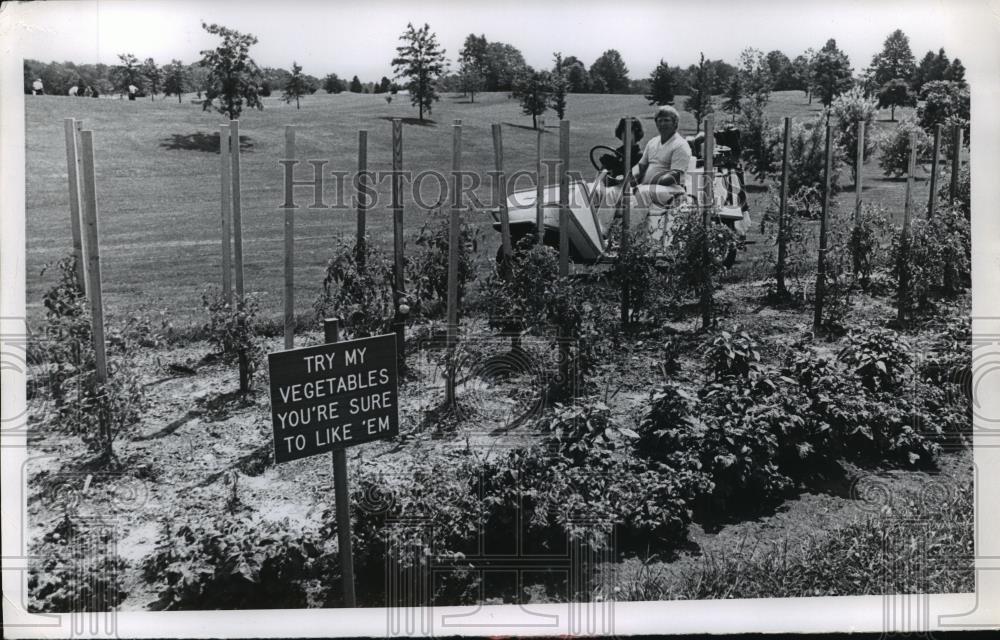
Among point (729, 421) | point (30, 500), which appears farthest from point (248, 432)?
point (729, 421)

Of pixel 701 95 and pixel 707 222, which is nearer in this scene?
pixel 707 222

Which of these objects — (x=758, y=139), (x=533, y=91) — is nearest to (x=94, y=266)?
(x=533, y=91)

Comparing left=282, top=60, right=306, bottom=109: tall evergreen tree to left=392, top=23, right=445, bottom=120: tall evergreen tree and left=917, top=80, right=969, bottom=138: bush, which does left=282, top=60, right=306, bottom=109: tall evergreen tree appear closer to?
left=392, top=23, right=445, bottom=120: tall evergreen tree

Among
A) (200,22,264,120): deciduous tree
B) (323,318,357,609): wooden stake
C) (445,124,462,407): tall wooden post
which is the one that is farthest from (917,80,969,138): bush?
(200,22,264,120): deciduous tree

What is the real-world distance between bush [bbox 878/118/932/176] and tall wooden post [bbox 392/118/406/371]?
4.61m

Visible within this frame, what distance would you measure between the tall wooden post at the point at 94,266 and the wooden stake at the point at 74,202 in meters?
0.08

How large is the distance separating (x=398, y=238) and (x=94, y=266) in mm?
2024

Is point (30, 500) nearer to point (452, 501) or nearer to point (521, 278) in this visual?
point (452, 501)

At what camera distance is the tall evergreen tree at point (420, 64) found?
5.63 metres

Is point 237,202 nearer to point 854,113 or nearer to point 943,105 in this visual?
point 854,113

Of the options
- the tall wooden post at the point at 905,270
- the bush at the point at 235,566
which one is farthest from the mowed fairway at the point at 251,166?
the bush at the point at 235,566

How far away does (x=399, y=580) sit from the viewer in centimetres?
459

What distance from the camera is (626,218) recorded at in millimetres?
6945

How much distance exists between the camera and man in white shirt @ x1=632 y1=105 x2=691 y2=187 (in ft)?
23.7
